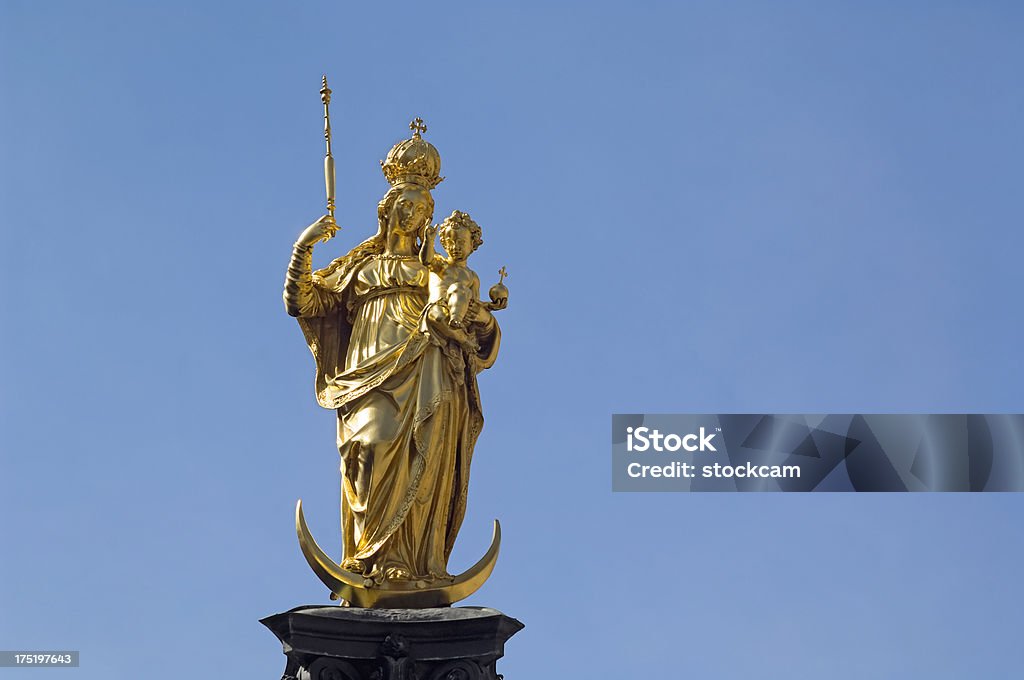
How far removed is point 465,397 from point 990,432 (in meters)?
6.36

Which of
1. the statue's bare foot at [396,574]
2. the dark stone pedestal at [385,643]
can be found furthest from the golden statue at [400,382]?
the dark stone pedestal at [385,643]

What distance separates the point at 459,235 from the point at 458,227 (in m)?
→ 0.10

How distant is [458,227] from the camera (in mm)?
23734

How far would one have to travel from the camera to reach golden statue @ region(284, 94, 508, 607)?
2294cm

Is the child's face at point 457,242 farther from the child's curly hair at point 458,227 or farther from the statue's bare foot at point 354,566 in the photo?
the statue's bare foot at point 354,566

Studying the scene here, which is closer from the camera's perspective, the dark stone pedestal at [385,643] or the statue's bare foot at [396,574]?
the dark stone pedestal at [385,643]

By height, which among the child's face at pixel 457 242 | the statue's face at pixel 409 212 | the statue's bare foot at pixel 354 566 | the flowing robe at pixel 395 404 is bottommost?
the statue's bare foot at pixel 354 566

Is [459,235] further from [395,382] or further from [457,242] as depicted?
[395,382]

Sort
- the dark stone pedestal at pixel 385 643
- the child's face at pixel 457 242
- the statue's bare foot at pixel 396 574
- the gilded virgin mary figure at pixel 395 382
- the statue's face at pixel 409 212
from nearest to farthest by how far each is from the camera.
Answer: the dark stone pedestal at pixel 385 643, the statue's bare foot at pixel 396 574, the gilded virgin mary figure at pixel 395 382, the child's face at pixel 457 242, the statue's face at pixel 409 212

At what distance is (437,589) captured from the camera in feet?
74.6

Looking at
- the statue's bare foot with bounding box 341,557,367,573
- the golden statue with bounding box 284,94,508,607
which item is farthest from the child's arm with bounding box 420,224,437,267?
the statue's bare foot with bounding box 341,557,367,573

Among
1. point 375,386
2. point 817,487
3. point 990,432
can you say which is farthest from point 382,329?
point 990,432

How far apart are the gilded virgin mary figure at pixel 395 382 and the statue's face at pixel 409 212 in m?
0.01

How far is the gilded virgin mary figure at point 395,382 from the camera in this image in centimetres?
2308
